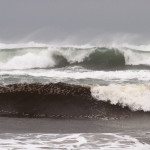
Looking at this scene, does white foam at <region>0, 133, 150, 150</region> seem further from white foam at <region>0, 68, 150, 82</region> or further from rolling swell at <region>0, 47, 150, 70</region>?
rolling swell at <region>0, 47, 150, 70</region>

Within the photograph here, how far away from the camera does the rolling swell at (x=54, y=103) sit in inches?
330

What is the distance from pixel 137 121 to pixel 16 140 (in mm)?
2383

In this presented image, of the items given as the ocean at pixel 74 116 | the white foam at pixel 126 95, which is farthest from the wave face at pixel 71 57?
the ocean at pixel 74 116

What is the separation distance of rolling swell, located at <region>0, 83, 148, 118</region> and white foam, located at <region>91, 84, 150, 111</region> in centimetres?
14

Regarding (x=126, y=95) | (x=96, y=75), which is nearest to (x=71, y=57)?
(x=96, y=75)

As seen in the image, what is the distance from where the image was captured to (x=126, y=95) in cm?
920

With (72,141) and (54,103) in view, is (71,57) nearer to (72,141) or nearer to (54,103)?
(54,103)

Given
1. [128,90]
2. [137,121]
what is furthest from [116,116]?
[128,90]

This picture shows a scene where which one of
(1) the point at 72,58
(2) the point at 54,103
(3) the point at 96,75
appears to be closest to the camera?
A: (2) the point at 54,103

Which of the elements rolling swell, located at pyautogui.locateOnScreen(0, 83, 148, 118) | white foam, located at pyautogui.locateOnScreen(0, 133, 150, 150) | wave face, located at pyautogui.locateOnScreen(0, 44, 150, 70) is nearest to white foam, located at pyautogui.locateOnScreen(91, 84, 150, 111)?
rolling swell, located at pyautogui.locateOnScreen(0, 83, 148, 118)

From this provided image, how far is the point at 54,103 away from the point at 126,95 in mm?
1449

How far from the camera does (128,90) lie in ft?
31.0

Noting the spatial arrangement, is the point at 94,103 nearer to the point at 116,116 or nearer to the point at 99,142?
the point at 116,116

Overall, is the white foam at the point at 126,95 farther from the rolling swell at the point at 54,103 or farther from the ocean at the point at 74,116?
the rolling swell at the point at 54,103
